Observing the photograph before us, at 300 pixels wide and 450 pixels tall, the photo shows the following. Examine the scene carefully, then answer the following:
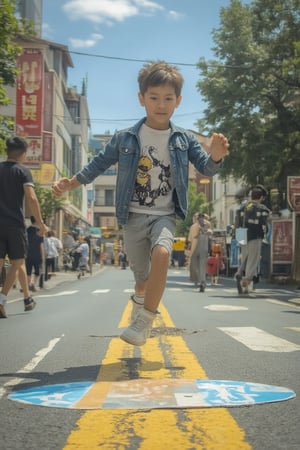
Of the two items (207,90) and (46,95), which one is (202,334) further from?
(46,95)

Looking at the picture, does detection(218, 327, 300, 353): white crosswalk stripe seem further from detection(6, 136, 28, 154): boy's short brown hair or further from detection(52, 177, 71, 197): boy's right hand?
detection(6, 136, 28, 154): boy's short brown hair

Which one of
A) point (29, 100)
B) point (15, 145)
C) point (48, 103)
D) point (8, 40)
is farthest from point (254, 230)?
point (48, 103)

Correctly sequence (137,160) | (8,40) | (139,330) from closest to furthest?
(139,330)
(137,160)
(8,40)

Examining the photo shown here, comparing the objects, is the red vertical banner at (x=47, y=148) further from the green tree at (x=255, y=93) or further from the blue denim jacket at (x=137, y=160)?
the blue denim jacket at (x=137, y=160)

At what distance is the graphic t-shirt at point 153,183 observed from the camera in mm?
4547

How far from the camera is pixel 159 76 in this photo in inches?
176

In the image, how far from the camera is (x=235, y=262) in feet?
88.2

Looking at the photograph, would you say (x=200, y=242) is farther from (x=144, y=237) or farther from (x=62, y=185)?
(x=144, y=237)

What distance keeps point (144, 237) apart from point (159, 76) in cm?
113

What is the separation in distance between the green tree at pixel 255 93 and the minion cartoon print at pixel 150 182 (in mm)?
23094

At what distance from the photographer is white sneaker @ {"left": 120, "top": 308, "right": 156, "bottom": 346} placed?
163 inches

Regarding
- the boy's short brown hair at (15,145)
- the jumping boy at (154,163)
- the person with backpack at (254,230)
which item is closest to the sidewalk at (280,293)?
the person with backpack at (254,230)

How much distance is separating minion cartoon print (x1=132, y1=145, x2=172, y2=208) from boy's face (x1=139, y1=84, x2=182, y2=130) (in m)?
0.30

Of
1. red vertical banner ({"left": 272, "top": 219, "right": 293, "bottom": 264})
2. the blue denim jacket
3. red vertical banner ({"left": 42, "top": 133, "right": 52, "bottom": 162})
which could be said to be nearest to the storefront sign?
red vertical banner ({"left": 272, "top": 219, "right": 293, "bottom": 264})
